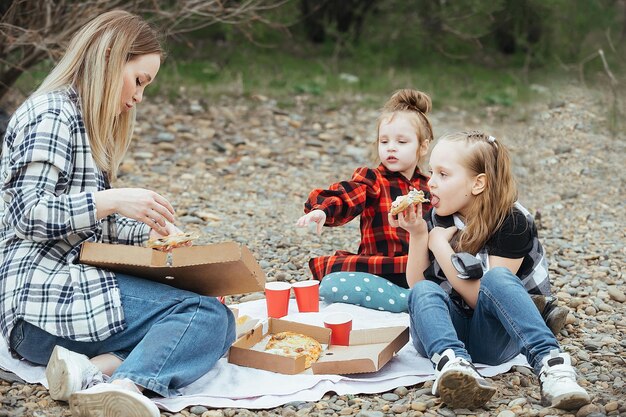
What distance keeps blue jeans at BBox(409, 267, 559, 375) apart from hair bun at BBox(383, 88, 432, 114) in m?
1.21

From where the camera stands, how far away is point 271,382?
2.99m

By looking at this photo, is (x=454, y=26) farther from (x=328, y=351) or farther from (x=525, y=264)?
(x=328, y=351)

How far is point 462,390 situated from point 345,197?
144cm

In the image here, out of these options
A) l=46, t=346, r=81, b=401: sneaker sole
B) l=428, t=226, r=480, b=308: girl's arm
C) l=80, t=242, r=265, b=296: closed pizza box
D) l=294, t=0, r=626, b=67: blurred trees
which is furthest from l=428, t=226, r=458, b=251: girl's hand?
l=294, t=0, r=626, b=67: blurred trees

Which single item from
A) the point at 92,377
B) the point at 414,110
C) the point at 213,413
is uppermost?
the point at 414,110

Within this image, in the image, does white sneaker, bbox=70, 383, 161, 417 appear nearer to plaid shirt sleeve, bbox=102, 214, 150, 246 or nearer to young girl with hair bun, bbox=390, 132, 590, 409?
plaid shirt sleeve, bbox=102, 214, 150, 246

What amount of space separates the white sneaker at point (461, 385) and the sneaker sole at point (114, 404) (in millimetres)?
893

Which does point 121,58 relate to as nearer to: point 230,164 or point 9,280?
point 9,280

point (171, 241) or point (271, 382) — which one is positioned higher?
point (171, 241)

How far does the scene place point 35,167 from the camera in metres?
2.76

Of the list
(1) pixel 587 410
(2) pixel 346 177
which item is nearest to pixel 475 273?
(1) pixel 587 410

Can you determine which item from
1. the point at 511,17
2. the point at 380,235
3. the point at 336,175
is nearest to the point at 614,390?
the point at 380,235

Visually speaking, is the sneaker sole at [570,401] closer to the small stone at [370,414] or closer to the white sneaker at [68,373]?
the small stone at [370,414]

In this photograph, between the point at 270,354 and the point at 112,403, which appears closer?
the point at 112,403
